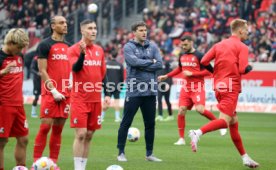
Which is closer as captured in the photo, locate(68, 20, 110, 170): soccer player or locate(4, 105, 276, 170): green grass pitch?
locate(68, 20, 110, 170): soccer player

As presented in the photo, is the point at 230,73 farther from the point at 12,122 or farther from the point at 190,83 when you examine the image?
the point at 190,83

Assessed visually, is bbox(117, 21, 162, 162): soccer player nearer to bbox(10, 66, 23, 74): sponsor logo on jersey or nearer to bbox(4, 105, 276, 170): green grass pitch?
bbox(4, 105, 276, 170): green grass pitch

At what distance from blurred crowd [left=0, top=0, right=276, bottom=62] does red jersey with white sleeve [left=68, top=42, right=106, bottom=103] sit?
20.2 meters

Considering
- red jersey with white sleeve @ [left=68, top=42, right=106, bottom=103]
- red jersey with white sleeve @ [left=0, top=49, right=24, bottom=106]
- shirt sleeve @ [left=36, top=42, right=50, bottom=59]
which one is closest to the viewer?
red jersey with white sleeve @ [left=0, top=49, right=24, bottom=106]

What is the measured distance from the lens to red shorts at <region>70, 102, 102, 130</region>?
35.7ft

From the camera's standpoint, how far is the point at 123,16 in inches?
1538

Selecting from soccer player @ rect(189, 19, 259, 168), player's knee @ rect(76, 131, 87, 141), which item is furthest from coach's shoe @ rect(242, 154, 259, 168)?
player's knee @ rect(76, 131, 87, 141)

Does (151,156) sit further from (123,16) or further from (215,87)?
(123,16)

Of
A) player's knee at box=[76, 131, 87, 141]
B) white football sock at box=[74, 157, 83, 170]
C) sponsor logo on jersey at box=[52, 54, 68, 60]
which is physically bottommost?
white football sock at box=[74, 157, 83, 170]

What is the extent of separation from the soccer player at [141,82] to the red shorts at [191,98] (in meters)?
3.67

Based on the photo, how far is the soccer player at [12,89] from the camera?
1017cm

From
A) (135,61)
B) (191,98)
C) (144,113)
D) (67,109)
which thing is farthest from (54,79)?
(191,98)

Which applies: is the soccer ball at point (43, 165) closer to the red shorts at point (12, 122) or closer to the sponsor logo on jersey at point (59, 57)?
the red shorts at point (12, 122)

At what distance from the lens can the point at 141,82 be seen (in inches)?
520
